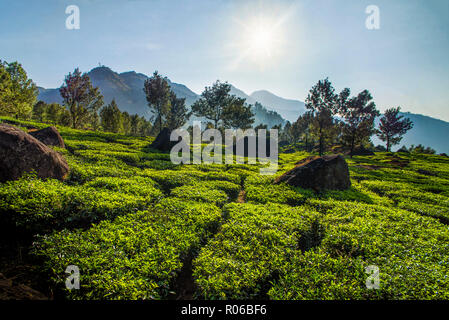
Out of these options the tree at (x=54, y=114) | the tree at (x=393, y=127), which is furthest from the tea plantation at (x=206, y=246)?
the tree at (x=393, y=127)

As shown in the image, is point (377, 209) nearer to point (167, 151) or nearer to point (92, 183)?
point (92, 183)

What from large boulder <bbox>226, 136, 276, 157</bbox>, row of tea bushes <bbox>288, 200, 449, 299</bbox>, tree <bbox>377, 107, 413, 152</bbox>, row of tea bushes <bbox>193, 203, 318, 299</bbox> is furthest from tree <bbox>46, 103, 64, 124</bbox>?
tree <bbox>377, 107, 413, 152</bbox>

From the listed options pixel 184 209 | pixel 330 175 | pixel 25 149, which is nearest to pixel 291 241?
pixel 184 209

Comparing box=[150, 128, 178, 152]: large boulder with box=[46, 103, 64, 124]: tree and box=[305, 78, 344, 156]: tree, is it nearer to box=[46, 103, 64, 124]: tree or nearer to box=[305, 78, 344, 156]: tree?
box=[305, 78, 344, 156]: tree

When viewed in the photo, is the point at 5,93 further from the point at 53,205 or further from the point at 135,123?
the point at 53,205

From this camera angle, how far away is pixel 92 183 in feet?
29.1

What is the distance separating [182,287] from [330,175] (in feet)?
38.9

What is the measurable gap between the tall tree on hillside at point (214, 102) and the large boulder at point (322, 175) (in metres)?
41.6

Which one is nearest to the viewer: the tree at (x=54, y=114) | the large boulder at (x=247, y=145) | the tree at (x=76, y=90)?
the large boulder at (x=247, y=145)

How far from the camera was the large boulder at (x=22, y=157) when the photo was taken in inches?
281

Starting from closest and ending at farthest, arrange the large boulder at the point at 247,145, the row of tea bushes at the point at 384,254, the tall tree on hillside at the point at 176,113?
1. the row of tea bushes at the point at 384,254
2. the large boulder at the point at 247,145
3. the tall tree on hillside at the point at 176,113

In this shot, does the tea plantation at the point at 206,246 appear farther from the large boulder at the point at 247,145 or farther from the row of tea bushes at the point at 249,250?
the large boulder at the point at 247,145

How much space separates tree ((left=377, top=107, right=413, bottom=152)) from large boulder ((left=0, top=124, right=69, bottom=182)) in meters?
71.1

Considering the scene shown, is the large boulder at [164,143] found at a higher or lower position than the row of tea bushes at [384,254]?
higher
